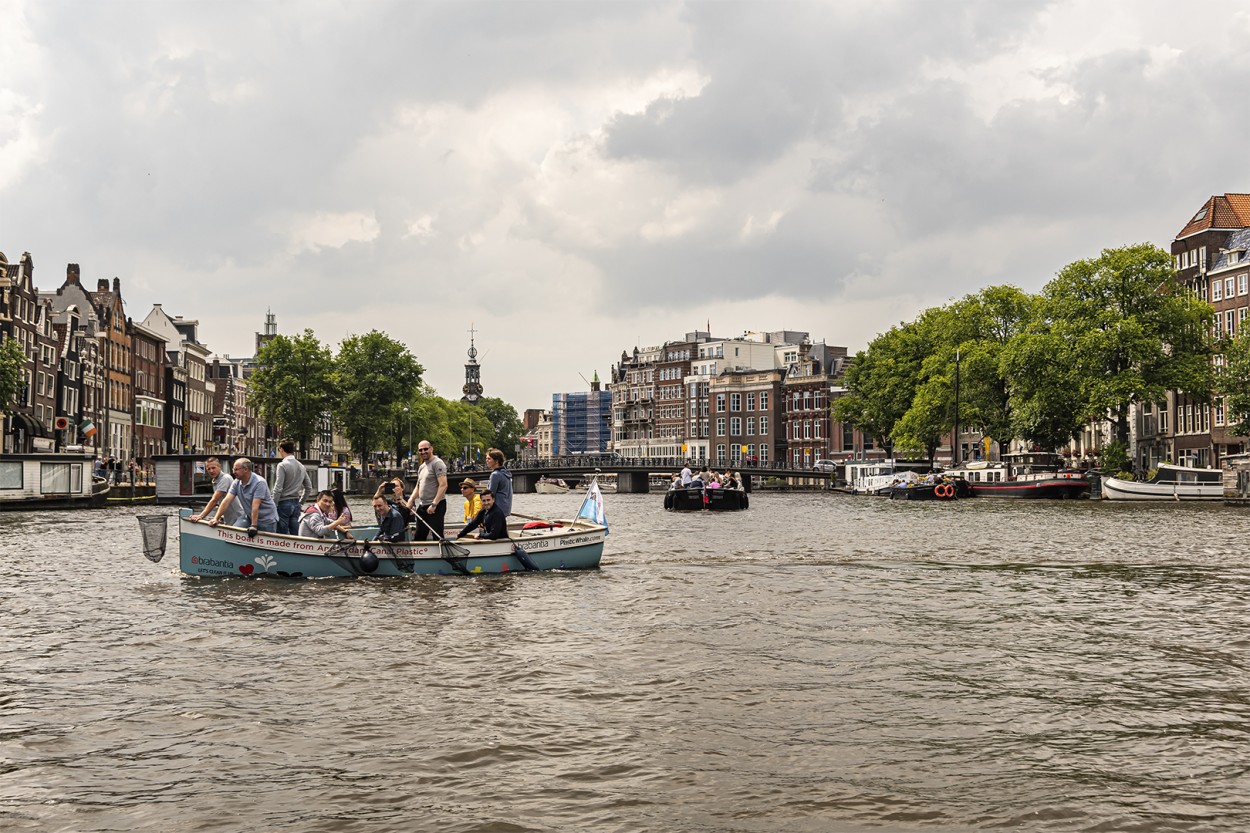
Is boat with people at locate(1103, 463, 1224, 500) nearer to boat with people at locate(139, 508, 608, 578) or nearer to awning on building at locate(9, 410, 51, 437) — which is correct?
boat with people at locate(139, 508, 608, 578)

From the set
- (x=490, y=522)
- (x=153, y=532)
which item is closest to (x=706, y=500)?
(x=490, y=522)

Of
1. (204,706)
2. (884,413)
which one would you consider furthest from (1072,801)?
(884,413)

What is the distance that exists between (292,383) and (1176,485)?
70.9 metres

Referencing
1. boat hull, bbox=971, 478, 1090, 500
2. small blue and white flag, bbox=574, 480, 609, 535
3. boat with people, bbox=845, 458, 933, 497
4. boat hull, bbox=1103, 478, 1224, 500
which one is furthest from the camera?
boat with people, bbox=845, 458, 933, 497

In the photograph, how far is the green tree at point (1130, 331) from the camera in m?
76.1

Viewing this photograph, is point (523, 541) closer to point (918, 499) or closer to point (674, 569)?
point (674, 569)

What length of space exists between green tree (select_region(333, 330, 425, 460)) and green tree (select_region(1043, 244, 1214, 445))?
63.0m

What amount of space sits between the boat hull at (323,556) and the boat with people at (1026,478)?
5937 centimetres

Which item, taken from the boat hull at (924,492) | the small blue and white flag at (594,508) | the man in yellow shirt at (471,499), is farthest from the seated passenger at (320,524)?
the boat hull at (924,492)

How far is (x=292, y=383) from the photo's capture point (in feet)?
378

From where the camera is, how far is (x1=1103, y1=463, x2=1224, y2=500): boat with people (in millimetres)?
72562

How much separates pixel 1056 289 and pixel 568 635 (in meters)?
69.2

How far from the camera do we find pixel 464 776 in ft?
33.5

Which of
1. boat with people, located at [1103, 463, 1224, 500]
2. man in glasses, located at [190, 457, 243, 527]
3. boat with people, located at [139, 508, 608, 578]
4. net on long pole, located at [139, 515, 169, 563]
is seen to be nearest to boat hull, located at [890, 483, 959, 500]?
boat with people, located at [1103, 463, 1224, 500]
